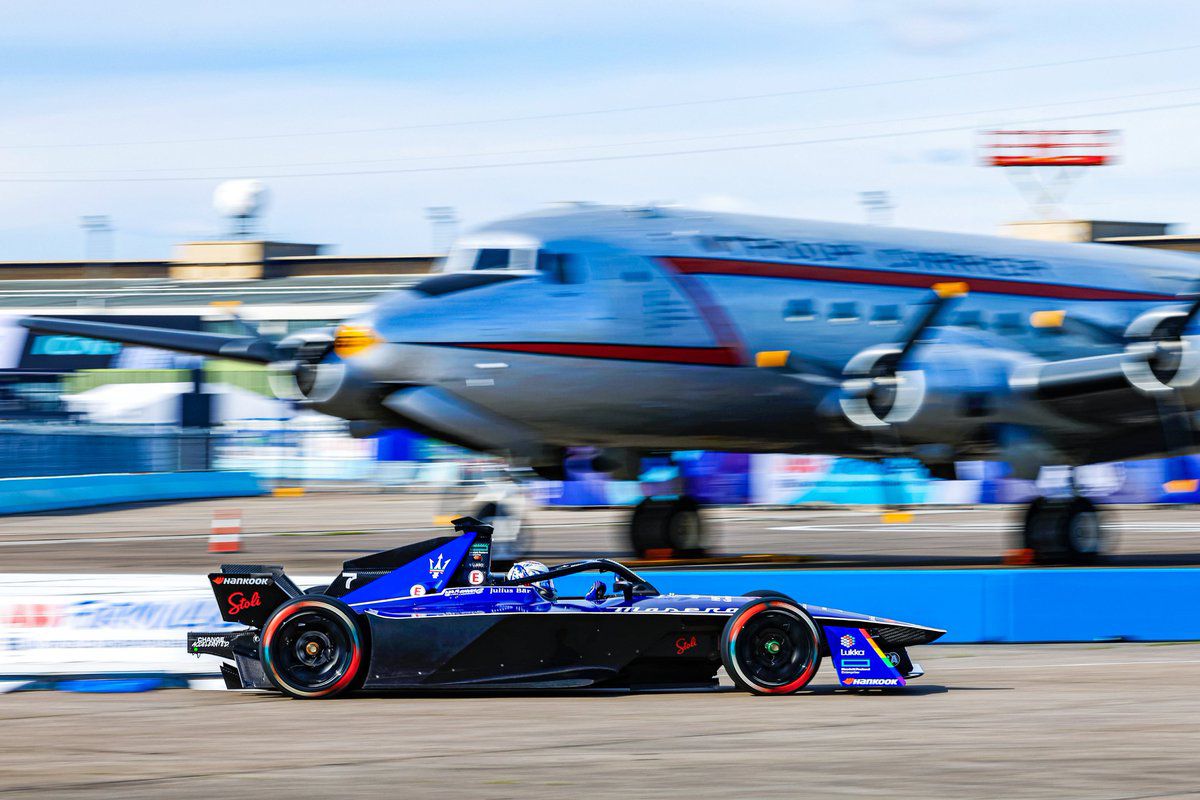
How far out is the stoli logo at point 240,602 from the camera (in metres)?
11.6

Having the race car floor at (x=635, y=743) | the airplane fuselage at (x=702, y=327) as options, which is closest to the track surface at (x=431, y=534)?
the airplane fuselage at (x=702, y=327)

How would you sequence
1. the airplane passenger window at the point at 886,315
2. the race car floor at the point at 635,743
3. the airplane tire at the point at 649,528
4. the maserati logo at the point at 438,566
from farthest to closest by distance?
the airplane tire at the point at 649,528 → the airplane passenger window at the point at 886,315 → the maserati logo at the point at 438,566 → the race car floor at the point at 635,743

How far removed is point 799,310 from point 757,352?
90 centimetres

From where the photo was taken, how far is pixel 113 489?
44.4m

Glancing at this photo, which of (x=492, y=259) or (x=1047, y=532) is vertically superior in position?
(x=492, y=259)

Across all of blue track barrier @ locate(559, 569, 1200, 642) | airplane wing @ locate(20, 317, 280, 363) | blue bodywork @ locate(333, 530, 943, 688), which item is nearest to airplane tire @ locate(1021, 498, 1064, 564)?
blue track barrier @ locate(559, 569, 1200, 642)

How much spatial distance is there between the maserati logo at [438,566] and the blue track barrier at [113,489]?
103 feet

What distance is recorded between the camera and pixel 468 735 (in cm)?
962

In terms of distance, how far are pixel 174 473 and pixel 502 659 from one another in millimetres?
37497

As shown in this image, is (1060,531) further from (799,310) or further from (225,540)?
(225,540)

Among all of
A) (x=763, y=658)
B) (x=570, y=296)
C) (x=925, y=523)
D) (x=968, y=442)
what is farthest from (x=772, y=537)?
(x=763, y=658)

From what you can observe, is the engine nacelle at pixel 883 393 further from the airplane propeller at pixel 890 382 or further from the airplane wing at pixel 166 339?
the airplane wing at pixel 166 339

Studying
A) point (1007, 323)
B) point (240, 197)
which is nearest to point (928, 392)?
point (1007, 323)

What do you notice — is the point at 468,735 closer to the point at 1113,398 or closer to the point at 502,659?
the point at 502,659
